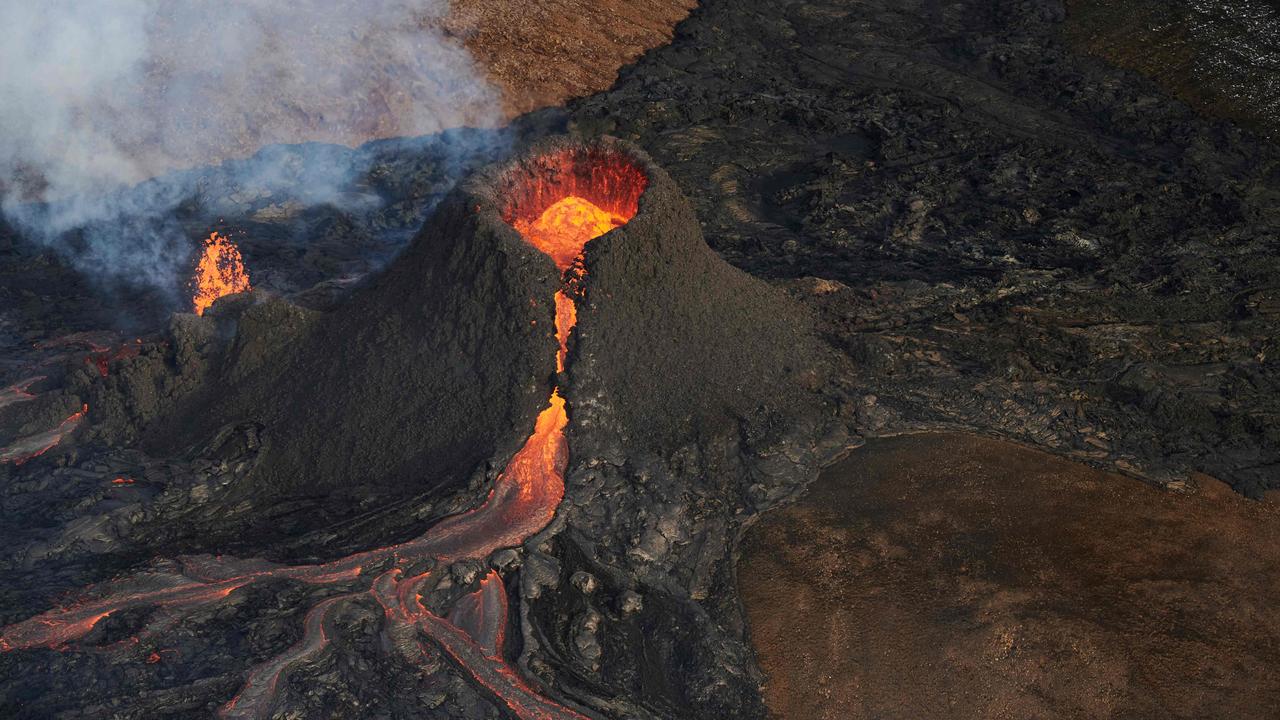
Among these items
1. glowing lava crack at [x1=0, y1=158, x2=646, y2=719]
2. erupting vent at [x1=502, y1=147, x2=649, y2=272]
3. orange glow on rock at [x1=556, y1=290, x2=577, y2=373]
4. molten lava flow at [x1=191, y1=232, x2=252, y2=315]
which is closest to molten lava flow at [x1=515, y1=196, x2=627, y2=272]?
erupting vent at [x1=502, y1=147, x2=649, y2=272]

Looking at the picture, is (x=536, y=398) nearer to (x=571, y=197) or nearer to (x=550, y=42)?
(x=571, y=197)

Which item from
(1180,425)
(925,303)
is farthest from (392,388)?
(1180,425)

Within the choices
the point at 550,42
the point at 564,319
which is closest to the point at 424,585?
the point at 564,319

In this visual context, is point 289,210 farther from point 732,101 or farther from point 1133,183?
point 1133,183

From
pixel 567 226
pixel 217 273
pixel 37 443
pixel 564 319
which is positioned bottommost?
pixel 217 273

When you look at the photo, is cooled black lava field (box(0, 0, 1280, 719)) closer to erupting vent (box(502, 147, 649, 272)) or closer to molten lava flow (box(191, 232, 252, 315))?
erupting vent (box(502, 147, 649, 272))

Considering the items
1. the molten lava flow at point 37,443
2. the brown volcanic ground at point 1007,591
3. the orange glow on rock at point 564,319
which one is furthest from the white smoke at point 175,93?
the brown volcanic ground at point 1007,591

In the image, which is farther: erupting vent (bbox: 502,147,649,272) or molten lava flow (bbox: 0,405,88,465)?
erupting vent (bbox: 502,147,649,272)
